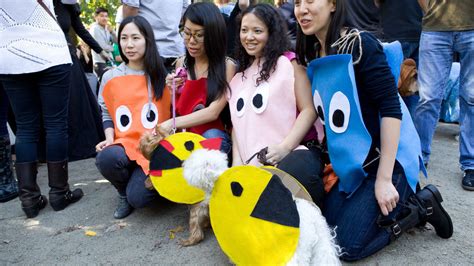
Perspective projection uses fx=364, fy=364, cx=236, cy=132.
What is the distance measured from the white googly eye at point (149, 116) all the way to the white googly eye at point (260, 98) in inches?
29.0

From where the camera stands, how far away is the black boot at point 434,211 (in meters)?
1.82

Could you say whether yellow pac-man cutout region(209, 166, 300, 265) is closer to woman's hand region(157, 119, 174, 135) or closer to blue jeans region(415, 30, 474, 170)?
woman's hand region(157, 119, 174, 135)

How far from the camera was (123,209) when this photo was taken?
7.82 feet

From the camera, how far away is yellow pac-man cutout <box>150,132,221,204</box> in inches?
72.6

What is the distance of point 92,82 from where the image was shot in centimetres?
395

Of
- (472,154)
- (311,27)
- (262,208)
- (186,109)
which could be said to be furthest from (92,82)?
(472,154)

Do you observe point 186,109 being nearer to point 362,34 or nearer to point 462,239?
point 362,34

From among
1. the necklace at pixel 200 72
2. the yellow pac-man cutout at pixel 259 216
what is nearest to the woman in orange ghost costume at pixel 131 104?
the necklace at pixel 200 72

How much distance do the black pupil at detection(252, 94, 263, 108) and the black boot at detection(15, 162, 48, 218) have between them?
154 centimetres

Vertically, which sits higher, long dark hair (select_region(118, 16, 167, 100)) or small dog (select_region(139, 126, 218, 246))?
long dark hair (select_region(118, 16, 167, 100))

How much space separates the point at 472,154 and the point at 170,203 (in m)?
2.10

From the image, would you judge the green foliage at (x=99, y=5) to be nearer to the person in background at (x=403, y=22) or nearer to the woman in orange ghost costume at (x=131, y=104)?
the woman in orange ghost costume at (x=131, y=104)

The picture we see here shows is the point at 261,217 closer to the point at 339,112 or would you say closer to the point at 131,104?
the point at 339,112

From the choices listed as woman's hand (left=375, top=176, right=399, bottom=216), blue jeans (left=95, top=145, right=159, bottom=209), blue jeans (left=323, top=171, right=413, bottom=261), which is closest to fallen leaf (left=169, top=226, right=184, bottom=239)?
blue jeans (left=95, top=145, right=159, bottom=209)
